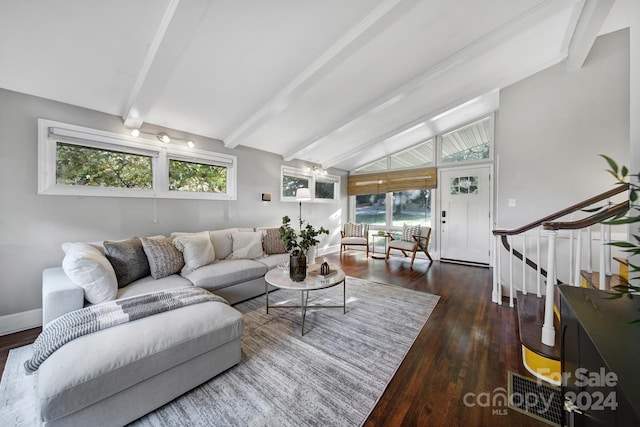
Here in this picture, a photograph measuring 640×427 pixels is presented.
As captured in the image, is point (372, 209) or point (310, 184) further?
point (372, 209)

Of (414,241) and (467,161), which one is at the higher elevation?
(467,161)

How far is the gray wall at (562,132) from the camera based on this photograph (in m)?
2.62

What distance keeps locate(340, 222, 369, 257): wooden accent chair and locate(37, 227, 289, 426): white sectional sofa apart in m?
3.14

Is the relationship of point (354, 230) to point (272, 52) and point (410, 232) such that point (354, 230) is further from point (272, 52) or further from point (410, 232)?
point (272, 52)

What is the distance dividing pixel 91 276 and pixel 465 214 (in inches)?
225

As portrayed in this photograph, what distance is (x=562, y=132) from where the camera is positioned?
2900 millimetres

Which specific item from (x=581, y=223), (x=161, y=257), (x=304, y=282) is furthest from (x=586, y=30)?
(x=161, y=257)

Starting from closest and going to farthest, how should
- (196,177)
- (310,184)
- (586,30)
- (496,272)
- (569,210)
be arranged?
(569,210)
(586,30)
(496,272)
(196,177)
(310,184)

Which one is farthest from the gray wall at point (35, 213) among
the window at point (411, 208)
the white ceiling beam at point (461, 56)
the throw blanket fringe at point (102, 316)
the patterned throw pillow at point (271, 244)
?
the window at point (411, 208)

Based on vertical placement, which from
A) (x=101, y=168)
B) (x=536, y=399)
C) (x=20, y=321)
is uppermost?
(x=101, y=168)

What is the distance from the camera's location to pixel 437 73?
9.44ft

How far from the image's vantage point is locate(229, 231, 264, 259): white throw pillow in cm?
326

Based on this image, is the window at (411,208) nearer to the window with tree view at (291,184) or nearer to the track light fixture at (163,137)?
the window with tree view at (291,184)

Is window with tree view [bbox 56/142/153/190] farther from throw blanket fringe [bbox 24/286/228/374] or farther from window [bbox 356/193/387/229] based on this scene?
window [bbox 356/193/387/229]
